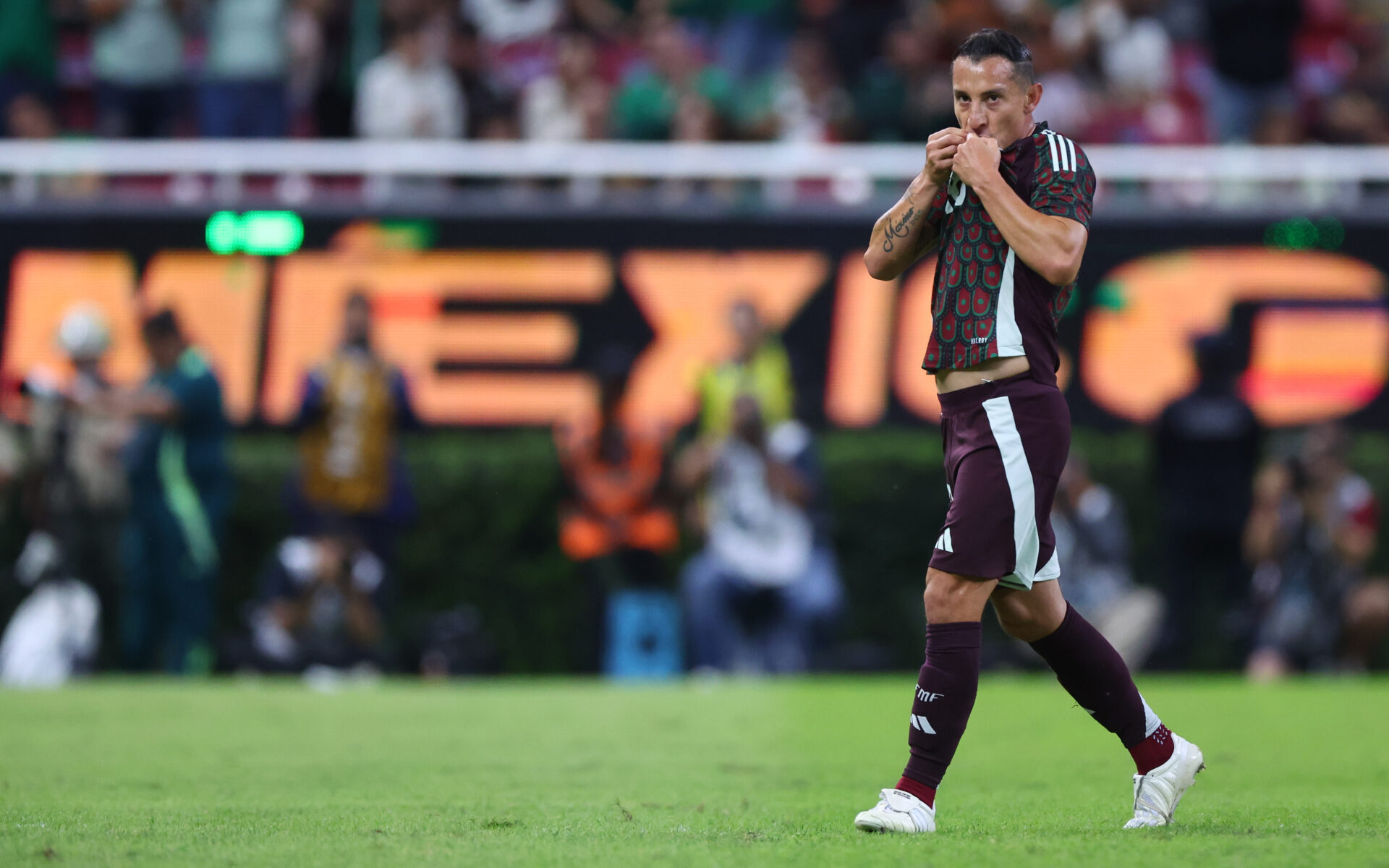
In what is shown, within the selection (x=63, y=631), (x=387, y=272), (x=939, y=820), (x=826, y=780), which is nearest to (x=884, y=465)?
(x=387, y=272)

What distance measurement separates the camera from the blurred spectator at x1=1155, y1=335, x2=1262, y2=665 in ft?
45.0

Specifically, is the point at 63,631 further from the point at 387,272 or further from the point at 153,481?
the point at 387,272

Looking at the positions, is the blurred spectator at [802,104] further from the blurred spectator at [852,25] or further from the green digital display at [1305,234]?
the green digital display at [1305,234]

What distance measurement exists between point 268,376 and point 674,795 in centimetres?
920

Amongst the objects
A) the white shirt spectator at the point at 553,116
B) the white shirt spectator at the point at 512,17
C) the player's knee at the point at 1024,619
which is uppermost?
the white shirt spectator at the point at 512,17

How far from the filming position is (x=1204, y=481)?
13758 mm

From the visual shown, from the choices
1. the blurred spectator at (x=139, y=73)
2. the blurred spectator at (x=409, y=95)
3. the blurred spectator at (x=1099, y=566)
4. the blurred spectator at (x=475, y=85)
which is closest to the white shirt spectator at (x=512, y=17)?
the blurred spectator at (x=475, y=85)

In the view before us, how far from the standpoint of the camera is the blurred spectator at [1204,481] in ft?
45.0

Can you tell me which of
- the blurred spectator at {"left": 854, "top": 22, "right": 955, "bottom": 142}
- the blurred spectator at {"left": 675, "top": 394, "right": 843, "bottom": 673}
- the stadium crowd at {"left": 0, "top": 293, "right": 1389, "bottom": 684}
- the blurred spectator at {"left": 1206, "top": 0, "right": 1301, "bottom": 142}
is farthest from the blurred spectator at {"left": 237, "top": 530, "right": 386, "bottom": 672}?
the blurred spectator at {"left": 1206, "top": 0, "right": 1301, "bottom": 142}

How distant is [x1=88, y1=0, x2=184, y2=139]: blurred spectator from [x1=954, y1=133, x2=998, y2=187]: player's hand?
1184cm

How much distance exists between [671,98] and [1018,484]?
1066cm

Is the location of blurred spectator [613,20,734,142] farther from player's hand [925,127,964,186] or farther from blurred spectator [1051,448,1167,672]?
player's hand [925,127,964,186]

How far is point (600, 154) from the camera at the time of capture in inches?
578

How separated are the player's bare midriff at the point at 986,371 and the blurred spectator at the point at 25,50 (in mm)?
12322
